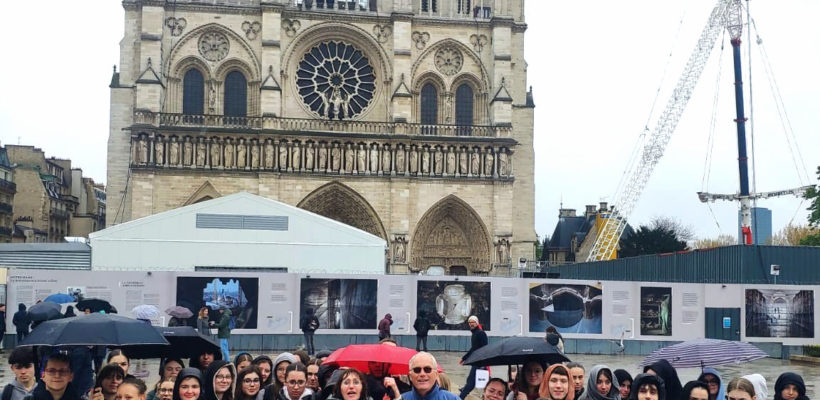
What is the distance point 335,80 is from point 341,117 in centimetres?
171

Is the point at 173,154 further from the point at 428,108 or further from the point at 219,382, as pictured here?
the point at 219,382

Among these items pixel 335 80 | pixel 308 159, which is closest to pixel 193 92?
pixel 308 159

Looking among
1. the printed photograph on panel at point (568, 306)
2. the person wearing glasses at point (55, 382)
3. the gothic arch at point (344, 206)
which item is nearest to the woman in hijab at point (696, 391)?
the person wearing glasses at point (55, 382)

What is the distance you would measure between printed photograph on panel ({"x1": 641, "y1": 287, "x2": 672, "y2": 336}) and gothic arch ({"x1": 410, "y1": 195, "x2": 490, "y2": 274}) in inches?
722

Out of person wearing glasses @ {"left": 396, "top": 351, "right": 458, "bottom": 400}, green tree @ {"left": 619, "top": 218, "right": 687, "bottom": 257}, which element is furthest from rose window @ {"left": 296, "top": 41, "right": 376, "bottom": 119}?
person wearing glasses @ {"left": 396, "top": 351, "right": 458, "bottom": 400}

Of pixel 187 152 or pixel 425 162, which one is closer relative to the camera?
pixel 187 152

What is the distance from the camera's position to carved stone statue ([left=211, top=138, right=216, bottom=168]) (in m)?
43.8

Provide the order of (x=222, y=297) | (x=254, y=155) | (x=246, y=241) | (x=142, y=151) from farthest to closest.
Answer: (x=254, y=155), (x=142, y=151), (x=246, y=241), (x=222, y=297)

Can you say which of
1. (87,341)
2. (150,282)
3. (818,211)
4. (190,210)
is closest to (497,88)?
(818,211)

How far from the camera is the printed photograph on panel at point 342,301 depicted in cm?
2689

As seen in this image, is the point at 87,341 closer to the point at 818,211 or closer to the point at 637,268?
the point at 637,268

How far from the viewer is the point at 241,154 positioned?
145ft

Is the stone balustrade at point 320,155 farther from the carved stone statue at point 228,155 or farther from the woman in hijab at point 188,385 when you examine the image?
the woman in hijab at point 188,385

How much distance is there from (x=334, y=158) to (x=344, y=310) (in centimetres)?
1825
